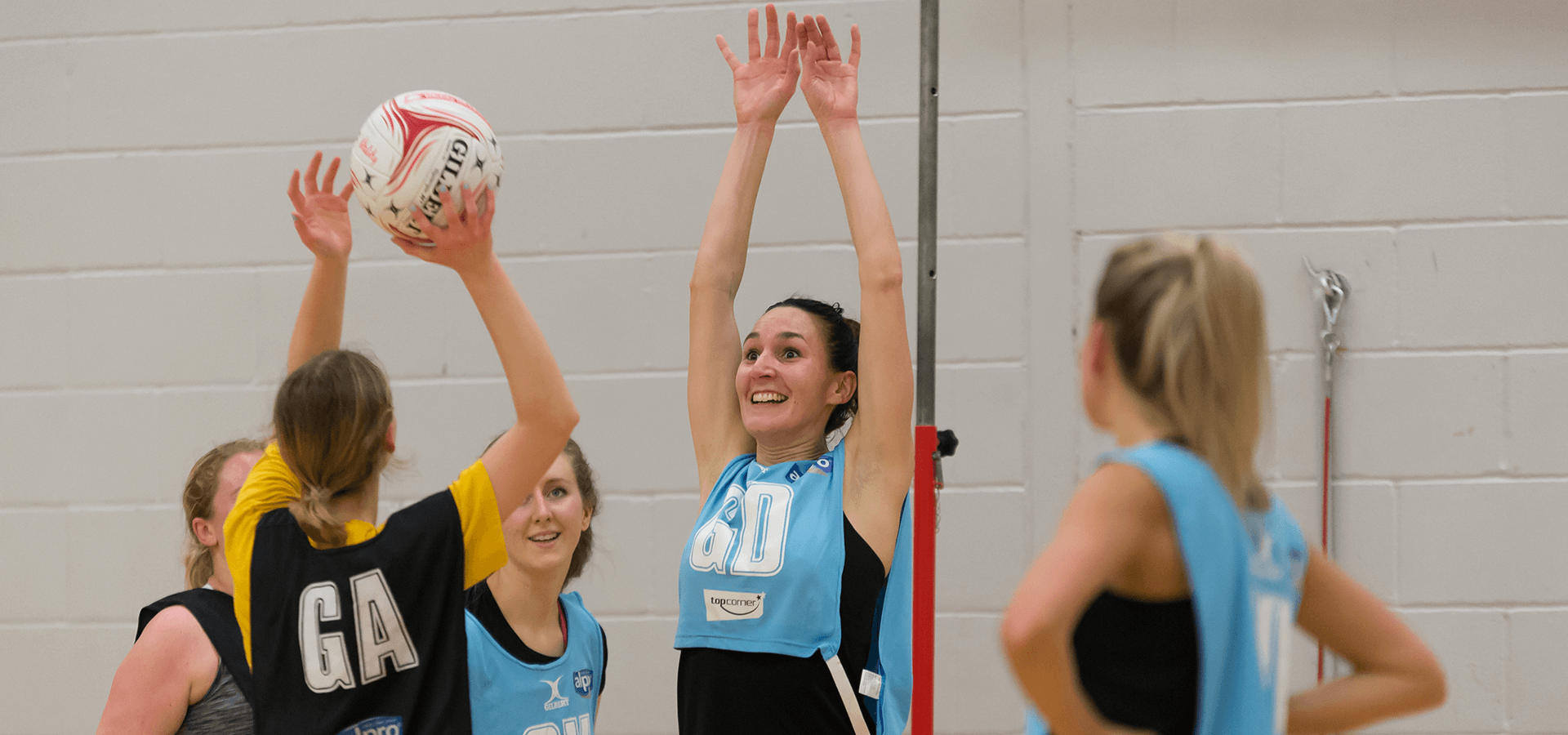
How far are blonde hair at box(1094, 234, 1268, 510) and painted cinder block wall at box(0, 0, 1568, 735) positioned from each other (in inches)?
71.3

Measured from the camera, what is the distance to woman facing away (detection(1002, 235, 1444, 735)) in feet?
3.17

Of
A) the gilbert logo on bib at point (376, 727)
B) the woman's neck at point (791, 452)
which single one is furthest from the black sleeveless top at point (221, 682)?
the woman's neck at point (791, 452)

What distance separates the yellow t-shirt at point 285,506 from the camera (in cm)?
144

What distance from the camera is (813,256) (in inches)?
115

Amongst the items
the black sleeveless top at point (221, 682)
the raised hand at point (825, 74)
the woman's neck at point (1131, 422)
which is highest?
the raised hand at point (825, 74)

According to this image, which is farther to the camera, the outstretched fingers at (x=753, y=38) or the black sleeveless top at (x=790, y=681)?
the outstretched fingers at (x=753, y=38)

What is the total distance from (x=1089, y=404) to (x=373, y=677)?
0.93 metres

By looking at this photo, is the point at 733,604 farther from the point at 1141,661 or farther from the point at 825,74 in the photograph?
the point at 825,74

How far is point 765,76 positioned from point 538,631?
1.13m

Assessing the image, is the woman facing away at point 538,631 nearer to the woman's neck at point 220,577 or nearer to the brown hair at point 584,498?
the brown hair at point 584,498

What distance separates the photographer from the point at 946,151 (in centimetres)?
288

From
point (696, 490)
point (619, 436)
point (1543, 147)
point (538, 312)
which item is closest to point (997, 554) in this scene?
point (696, 490)

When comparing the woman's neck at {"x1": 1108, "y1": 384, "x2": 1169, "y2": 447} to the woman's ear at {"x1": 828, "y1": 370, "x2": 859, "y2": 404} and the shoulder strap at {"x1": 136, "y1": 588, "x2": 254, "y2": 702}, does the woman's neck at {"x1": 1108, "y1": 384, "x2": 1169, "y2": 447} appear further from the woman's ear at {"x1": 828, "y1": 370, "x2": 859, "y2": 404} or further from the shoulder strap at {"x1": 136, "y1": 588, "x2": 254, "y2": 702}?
the shoulder strap at {"x1": 136, "y1": 588, "x2": 254, "y2": 702}

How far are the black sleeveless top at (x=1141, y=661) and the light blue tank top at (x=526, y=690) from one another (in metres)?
1.12
